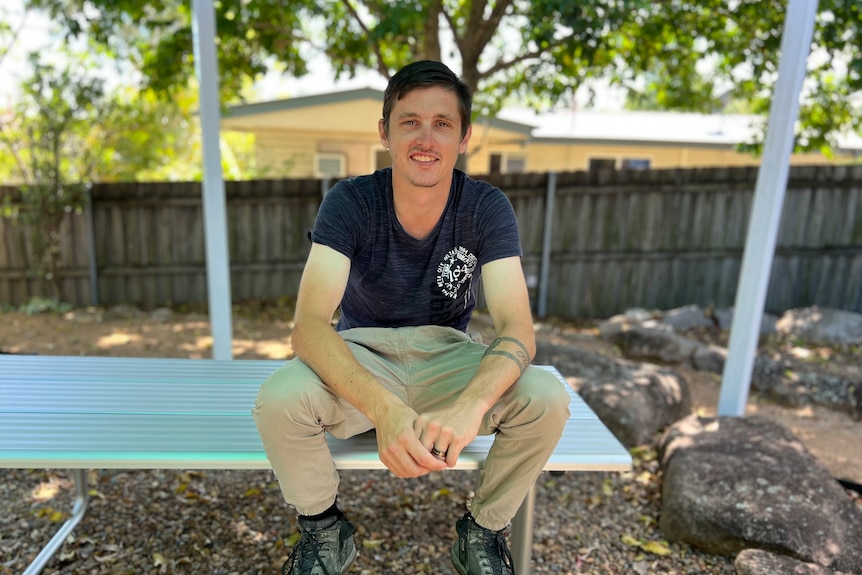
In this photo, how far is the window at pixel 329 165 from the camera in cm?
1103

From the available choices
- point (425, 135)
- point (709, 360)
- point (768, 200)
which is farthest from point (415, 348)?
point (709, 360)

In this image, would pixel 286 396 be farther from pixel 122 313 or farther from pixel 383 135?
pixel 122 313

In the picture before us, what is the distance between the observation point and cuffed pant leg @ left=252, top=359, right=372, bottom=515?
1552 millimetres

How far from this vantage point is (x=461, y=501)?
8.90 feet

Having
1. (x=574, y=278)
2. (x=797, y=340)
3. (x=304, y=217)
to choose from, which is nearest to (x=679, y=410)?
(x=797, y=340)

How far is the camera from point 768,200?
3000 millimetres

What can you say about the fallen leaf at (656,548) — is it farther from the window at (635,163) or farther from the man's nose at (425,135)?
the window at (635,163)

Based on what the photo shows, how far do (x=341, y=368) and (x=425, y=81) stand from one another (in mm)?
937

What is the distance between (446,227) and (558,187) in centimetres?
544

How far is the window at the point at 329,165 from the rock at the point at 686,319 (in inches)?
264

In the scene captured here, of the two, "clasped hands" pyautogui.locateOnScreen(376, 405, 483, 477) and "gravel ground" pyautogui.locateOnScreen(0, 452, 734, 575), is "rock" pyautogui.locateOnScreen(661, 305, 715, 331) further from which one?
"clasped hands" pyautogui.locateOnScreen(376, 405, 483, 477)

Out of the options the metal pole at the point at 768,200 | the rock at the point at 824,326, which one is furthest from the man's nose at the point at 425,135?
the rock at the point at 824,326

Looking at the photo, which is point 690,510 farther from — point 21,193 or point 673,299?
point 21,193

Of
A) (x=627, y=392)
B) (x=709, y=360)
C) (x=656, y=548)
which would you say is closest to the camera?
(x=656, y=548)
